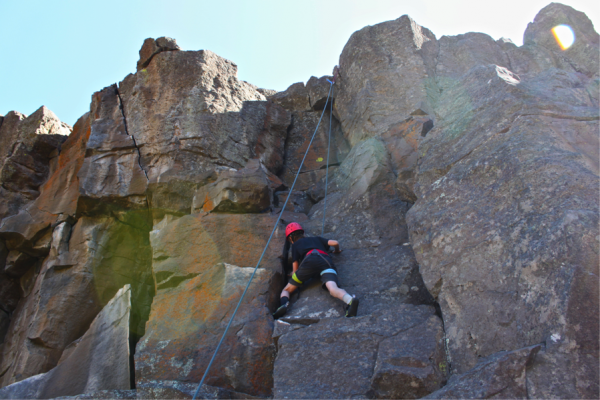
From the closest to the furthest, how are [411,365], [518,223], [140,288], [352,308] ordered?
1. [411,365]
2. [518,223]
3. [352,308]
4. [140,288]

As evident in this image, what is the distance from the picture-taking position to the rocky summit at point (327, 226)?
3.33 m

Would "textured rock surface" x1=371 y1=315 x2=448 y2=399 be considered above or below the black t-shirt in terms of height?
below

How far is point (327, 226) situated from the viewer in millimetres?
6391

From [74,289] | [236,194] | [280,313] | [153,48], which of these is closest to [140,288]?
[74,289]

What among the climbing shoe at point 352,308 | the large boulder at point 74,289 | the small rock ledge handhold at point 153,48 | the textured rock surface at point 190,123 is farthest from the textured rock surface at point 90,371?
the small rock ledge handhold at point 153,48

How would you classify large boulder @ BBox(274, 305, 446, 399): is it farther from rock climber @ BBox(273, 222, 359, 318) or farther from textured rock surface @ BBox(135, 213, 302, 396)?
textured rock surface @ BBox(135, 213, 302, 396)

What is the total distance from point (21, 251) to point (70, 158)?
1915mm

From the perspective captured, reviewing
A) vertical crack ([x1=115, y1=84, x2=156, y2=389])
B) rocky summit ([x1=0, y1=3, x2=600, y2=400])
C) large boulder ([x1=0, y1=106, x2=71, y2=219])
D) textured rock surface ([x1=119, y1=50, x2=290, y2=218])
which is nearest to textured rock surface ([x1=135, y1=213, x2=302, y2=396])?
rocky summit ([x1=0, y1=3, x2=600, y2=400])

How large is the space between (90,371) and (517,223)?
4.95 metres

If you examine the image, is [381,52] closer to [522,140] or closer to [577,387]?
[522,140]

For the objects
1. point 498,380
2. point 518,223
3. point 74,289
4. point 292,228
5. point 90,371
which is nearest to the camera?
point 498,380

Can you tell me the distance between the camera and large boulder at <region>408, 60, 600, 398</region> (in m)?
2.84

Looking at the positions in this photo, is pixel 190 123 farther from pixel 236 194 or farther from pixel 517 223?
pixel 517 223

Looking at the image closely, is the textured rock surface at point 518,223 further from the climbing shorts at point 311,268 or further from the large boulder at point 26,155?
the large boulder at point 26,155
